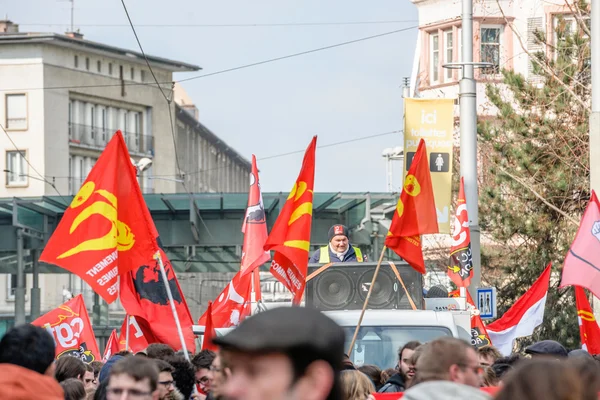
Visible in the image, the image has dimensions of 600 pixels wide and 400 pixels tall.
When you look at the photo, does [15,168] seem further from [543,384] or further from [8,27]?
[543,384]

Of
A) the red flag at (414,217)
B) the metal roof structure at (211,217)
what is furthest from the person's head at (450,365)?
the metal roof structure at (211,217)

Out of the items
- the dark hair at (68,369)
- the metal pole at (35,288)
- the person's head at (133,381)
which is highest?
the person's head at (133,381)

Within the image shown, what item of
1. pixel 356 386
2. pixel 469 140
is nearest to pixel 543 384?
pixel 356 386

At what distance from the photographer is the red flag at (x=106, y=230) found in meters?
10.7

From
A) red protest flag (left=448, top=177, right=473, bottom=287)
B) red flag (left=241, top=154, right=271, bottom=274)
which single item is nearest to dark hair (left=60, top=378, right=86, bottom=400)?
red flag (left=241, top=154, right=271, bottom=274)

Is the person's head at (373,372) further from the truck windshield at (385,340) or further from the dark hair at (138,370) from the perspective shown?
the dark hair at (138,370)

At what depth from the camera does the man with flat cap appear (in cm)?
284

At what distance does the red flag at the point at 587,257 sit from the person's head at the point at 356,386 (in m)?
5.95

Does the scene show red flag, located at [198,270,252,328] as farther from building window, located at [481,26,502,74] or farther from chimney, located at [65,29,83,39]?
chimney, located at [65,29,83,39]

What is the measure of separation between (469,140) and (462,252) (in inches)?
65.8

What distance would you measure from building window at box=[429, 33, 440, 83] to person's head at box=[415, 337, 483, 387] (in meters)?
42.8

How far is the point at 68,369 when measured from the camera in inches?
356

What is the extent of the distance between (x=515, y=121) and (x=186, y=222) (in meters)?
15.2

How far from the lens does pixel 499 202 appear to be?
2750cm
